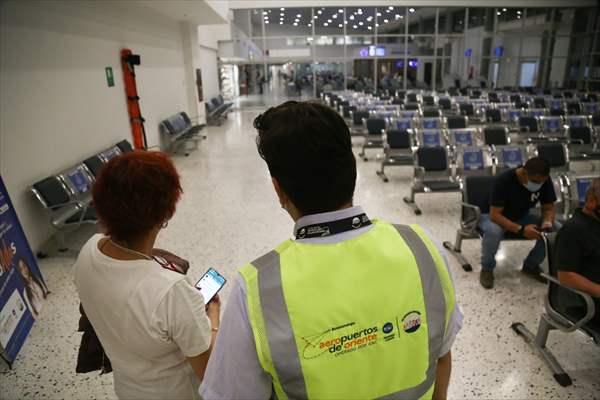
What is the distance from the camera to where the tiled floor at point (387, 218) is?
233cm

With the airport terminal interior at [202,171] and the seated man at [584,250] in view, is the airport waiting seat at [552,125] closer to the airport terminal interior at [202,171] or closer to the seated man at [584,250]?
the airport terminal interior at [202,171]

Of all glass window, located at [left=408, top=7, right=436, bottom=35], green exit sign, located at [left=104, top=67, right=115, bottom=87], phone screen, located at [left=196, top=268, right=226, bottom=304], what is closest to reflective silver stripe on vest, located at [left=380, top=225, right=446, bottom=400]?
phone screen, located at [left=196, top=268, right=226, bottom=304]

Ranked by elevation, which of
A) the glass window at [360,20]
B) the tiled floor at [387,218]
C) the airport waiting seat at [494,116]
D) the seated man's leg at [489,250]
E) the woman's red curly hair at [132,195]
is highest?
the glass window at [360,20]

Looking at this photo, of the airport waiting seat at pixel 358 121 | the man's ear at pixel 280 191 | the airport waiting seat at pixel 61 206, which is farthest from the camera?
the airport waiting seat at pixel 358 121

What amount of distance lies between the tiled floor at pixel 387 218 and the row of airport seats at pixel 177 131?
2.73 m

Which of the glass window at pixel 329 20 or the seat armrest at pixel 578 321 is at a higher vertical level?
the glass window at pixel 329 20

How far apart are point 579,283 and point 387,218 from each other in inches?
109

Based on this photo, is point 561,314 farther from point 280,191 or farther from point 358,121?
point 358,121

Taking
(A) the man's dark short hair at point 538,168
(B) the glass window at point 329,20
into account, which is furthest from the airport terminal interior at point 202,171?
(B) the glass window at point 329,20

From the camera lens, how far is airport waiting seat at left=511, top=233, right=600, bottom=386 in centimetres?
214

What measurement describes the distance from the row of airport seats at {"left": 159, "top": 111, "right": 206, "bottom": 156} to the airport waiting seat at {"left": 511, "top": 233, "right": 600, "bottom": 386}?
7754 mm

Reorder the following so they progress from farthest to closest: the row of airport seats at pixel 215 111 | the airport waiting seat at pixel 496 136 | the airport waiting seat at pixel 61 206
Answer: the row of airport seats at pixel 215 111 < the airport waiting seat at pixel 496 136 < the airport waiting seat at pixel 61 206

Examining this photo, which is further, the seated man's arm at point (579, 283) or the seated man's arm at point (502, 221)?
the seated man's arm at point (502, 221)

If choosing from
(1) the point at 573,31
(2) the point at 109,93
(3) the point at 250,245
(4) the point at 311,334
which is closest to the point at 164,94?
(2) the point at 109,93
